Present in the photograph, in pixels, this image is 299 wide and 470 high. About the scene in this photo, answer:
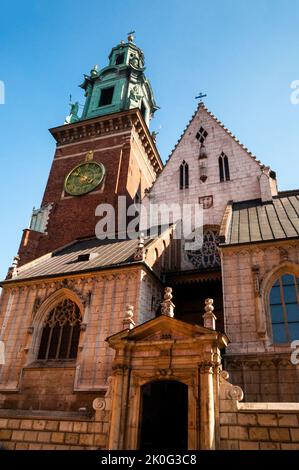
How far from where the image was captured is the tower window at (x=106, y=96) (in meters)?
39.3

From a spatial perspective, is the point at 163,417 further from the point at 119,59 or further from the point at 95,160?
the point at 119,59

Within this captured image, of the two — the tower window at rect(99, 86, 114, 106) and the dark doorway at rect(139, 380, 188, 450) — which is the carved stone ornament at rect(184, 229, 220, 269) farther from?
the tower window at rect(99, 86, 114, 106)

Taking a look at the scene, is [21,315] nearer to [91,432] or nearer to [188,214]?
[91,432]

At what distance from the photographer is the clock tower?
30.5 meters

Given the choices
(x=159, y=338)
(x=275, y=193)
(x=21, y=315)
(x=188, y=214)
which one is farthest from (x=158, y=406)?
(x=275, y=193)

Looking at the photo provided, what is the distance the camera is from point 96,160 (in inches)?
1328

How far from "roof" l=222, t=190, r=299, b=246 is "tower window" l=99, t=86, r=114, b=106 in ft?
73.5

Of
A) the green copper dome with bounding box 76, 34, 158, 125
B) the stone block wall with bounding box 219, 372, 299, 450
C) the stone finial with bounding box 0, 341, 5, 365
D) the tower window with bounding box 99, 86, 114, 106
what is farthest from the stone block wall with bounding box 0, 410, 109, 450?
the tower window with bounding box 99, 86, 114, 106

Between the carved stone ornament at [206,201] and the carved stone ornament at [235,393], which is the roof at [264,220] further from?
the carved stone ornament at [235,393]

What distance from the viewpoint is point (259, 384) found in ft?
44.8

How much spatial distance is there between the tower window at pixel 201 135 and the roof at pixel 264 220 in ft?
24.2

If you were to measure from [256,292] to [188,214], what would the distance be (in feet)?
34.8

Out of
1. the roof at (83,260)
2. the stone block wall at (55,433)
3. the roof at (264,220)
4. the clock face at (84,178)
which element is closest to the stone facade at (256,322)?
the roof at (264,220)

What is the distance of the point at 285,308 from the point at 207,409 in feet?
21.8
